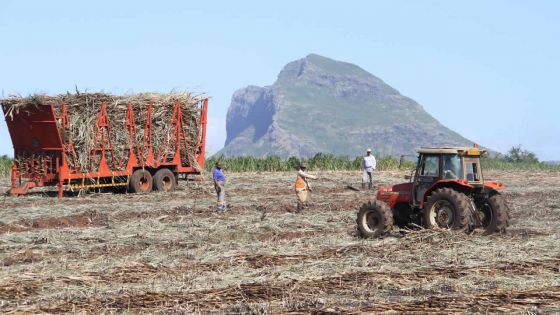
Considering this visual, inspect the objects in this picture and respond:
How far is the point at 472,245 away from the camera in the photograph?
16.0m

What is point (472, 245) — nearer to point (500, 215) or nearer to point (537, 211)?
point (500, 215)

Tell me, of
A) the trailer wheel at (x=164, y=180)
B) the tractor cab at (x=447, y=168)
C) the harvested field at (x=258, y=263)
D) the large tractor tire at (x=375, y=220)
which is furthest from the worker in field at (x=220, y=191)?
the tractor cab at (x=447, y=168)

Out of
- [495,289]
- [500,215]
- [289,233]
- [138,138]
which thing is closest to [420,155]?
[500,215]

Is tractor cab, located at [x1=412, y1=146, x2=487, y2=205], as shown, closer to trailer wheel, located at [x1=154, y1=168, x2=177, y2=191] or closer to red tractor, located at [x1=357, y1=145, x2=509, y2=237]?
red tractor, located at [x1=357, y1=145, x2=509, y2=237]

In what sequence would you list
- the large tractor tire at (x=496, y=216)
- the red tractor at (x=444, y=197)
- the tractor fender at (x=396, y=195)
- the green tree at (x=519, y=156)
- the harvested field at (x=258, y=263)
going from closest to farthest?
the harvested field at (x=258, y=263) < the red tractor at (x=444, y=197) < the large tractor tire at (x=496, y=216) < the tractor fender at (x=396, y=195) < the green tree at (x=519, y=156)

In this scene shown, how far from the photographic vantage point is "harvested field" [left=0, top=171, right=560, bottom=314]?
10859 millimetres

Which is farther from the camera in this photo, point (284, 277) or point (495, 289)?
point (284, 277)

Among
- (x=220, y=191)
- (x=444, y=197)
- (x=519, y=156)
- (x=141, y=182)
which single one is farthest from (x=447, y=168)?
(x=519, y=156)

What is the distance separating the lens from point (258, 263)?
1419cm

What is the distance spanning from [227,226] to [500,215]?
5876 millimetres

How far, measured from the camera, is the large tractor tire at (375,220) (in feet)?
57.8

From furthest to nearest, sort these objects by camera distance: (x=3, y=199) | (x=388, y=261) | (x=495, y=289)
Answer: (x=3, y=199) < (x=388, y=261) < (x=495, y=289)

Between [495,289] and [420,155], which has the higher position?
[420,155]

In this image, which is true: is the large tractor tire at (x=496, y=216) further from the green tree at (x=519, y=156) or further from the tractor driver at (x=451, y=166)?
the green tree at (x=519, y=156)
